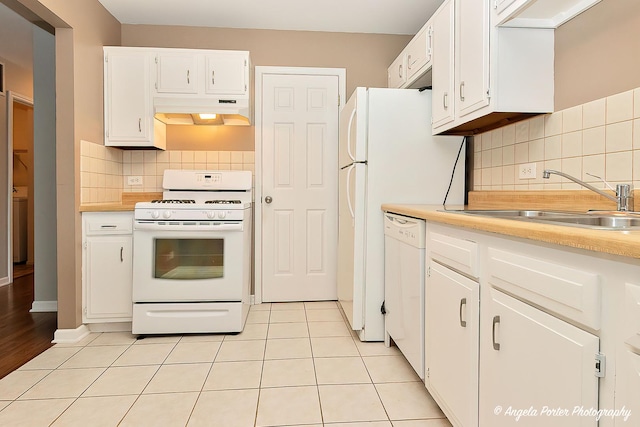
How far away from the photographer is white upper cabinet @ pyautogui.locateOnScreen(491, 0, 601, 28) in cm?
165

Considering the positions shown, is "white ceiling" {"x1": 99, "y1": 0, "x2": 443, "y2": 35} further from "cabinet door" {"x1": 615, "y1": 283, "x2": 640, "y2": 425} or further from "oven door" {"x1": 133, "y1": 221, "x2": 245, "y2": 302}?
"cabinet door" {"x1": 615, "y1": 283, "x2": 640, "y2": 425}

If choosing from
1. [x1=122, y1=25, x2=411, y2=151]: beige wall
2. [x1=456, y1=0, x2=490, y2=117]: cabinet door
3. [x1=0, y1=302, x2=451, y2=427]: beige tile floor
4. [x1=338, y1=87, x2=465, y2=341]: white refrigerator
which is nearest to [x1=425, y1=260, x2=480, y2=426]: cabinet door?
[x1=0, y1=302, x2=451, y2=427]: beige tile floor

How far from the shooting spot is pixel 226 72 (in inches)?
121

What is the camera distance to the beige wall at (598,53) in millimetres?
1518

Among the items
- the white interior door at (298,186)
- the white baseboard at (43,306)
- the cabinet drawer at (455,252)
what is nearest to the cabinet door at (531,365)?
the cabinet drawer at (455,252)

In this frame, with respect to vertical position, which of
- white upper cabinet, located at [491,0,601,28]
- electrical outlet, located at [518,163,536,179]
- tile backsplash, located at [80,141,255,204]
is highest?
white upper cabinet, located at [491,0,601,28]

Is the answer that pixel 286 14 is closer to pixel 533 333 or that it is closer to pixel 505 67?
pixel 505 67

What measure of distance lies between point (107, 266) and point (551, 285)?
2.68 metres

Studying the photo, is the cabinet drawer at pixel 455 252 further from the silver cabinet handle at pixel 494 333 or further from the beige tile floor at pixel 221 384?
the beige tile floor at pixel 221 384

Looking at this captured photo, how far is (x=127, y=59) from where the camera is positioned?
9.97 feet

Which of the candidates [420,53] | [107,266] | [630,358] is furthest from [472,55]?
[107,266]

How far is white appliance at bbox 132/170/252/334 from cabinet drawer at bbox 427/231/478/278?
55.7 inches

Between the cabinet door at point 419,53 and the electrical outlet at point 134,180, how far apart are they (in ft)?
7.80

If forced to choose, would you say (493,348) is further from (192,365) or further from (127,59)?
(127,59)
